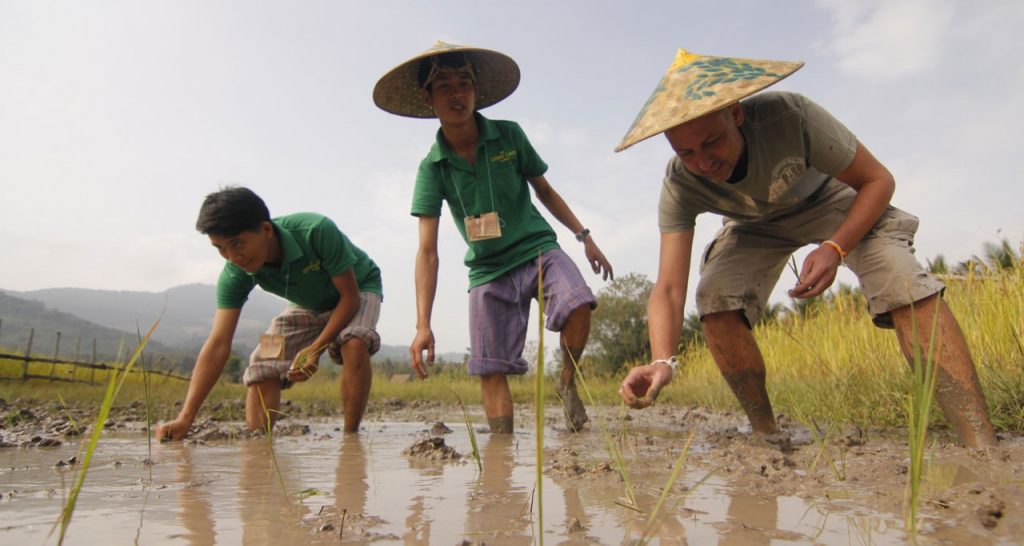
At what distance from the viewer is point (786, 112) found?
2375mm

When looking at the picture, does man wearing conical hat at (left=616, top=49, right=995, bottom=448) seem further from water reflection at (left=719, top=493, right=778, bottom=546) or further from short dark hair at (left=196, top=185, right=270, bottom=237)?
short dark hair at (left=196, top=185, right=270, bottom=237)

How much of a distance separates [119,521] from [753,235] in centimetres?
250

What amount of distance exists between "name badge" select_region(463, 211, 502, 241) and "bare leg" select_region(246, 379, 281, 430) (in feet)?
4.96

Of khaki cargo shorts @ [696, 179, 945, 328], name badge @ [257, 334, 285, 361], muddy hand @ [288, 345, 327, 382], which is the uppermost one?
khaki cargo shorts @ [696, 179, 945, 328]

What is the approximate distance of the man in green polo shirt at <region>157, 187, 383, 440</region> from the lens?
345 centimetres

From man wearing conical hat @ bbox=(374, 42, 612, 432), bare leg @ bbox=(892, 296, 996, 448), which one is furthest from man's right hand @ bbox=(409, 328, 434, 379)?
bare leg @ bbox=(892, 296, 996, 448)

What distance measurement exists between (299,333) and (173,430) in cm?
104

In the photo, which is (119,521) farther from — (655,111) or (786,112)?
(786,112)

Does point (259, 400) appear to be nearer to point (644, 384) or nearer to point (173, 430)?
point (173, 430)

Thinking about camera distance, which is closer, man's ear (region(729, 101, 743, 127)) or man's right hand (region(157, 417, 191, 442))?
man's ear (region(729, 101, 743, 127))

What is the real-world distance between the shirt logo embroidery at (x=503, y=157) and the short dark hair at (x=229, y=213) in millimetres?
1240

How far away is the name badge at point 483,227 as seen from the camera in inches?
142

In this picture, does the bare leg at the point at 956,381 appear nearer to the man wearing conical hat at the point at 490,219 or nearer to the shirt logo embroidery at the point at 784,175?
the shirt logo embroidery at the point at 784,175

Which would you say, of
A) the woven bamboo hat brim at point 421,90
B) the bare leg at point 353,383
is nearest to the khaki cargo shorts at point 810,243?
the woven bamboo hat brim at point 421,90
